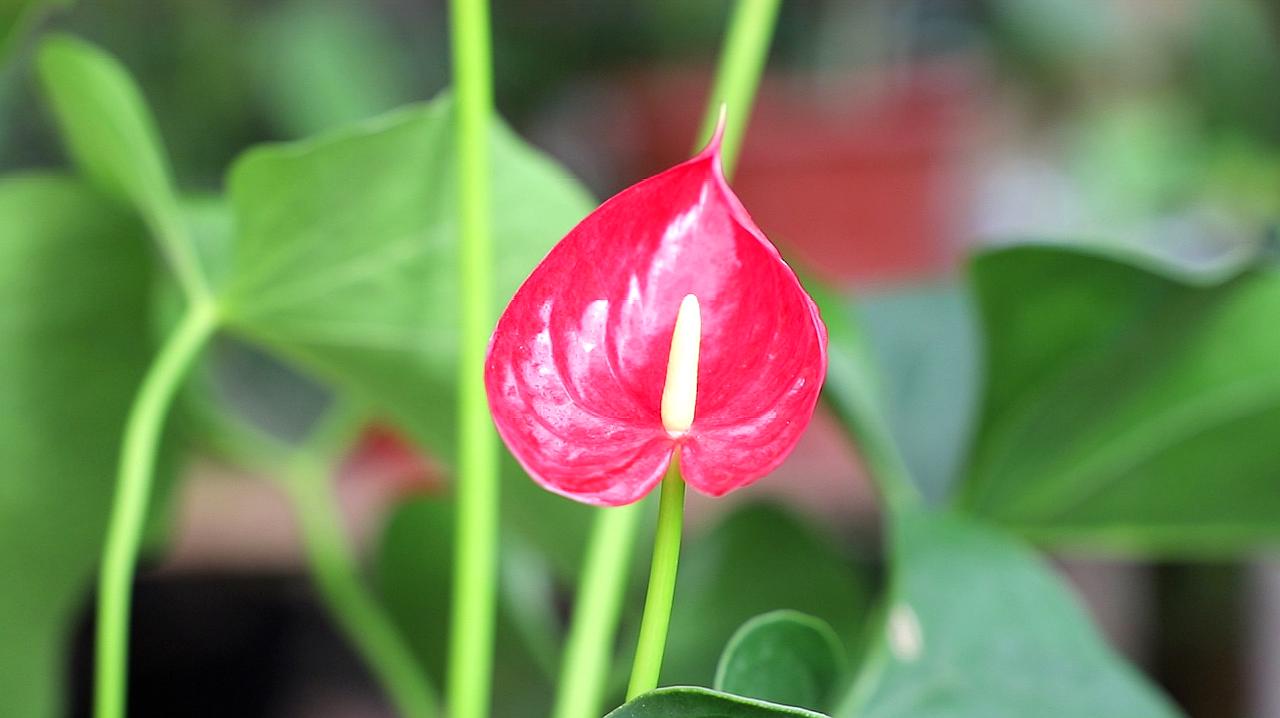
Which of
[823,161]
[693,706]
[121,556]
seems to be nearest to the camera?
[693,706]

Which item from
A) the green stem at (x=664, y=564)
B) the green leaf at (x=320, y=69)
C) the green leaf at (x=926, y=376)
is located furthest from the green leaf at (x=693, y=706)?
the green leaf at (x=320, y=69)

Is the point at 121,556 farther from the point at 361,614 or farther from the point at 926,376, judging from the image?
the point at 926,376

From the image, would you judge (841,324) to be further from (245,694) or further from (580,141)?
(580,141)

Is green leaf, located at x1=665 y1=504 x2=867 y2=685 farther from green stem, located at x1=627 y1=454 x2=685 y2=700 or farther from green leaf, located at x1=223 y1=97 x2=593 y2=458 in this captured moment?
green stem, located at x1=627 y1=454 x2=685 y2=700

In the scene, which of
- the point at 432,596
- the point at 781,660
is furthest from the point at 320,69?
the point at 781,660

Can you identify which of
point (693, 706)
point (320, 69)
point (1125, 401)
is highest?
point (320, 69)

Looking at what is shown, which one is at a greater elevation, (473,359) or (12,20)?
(12,20)

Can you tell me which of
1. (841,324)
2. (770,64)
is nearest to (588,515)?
(841,324)
